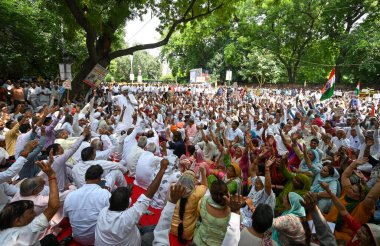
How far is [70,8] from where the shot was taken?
10.4 m

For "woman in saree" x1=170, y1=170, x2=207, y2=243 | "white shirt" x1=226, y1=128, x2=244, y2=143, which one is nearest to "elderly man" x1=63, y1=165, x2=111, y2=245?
"woman in saree" x1=170, y1=170, x2=207, y2=243

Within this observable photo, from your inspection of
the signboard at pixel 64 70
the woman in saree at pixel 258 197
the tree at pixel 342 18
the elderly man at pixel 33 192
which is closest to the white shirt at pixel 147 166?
the woman in saree at pixel 258 197

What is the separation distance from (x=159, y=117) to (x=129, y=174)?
15.1 feet

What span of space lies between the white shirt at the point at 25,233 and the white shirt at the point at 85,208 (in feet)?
3.69

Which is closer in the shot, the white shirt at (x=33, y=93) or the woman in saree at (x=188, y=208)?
the woman in saree at (x=188, y=208)

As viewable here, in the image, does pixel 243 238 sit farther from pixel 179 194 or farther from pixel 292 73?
pixel 292 73

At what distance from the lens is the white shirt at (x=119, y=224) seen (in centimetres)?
278

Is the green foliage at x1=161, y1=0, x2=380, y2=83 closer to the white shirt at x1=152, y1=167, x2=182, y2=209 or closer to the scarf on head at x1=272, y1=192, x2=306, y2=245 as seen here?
the white shirt at x1=152, y1=167, x2=182, y2=209

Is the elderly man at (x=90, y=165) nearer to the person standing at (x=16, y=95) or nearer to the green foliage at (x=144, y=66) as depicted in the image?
the person standing at (x=16, y=95)

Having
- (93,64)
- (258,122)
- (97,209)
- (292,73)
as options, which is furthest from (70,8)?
(292,73)

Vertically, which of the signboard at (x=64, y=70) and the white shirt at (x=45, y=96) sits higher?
the signboard at (x=64, y=70)

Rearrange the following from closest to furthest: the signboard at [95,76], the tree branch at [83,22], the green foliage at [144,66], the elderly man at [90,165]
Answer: the elderly man at [90,165] < the tree branch at [83,22] < the signboard at [95,76] < the green foliage at [144,66]

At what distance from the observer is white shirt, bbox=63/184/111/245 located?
11.6 feet

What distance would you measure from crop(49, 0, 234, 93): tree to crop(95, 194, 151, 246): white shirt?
883cm
